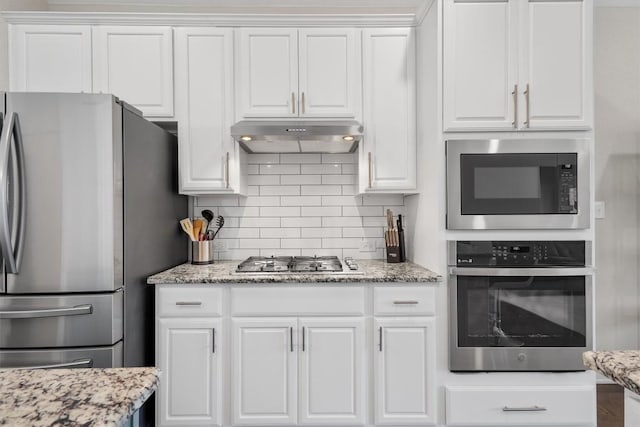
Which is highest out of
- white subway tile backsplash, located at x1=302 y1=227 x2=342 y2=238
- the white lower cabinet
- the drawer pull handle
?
white subway tile backsplash, located at x1=302 y1=227 x2=342 y2=238

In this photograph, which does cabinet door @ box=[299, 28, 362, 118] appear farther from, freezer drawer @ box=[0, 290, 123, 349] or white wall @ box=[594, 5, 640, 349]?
white wall @ box=[594, 5, 640, 349]

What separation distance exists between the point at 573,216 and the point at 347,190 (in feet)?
4.56

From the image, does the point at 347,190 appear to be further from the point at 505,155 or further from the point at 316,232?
the point at 505,155

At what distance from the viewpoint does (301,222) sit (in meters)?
2.76

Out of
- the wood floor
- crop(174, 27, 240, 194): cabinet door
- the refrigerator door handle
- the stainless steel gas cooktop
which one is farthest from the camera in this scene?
crop(174, 27, 240, 194): cabinet door

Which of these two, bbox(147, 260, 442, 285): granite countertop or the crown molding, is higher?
the crown molding

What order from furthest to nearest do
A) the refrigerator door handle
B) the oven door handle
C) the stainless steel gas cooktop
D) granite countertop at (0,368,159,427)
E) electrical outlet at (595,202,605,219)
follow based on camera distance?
electrical outlet at (595,202,605,219) → the stainless steel gas cooktop → the oven door handle → the refrigerator door handle → granite countertop at (0,368,159,427)

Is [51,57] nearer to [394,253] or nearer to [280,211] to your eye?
[280,211]

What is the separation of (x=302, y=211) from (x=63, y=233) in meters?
1.47

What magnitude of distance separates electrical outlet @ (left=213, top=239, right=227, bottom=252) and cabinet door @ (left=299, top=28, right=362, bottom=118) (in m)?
1.10

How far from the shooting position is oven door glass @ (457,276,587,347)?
79.0 inches

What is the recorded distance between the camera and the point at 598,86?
275 centimetres

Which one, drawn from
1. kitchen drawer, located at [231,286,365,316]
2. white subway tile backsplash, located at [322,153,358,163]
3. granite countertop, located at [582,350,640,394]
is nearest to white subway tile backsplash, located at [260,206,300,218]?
white subway tile backsplash, located at [322,153,358,163]

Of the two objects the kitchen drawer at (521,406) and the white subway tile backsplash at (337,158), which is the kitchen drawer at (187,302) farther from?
the kitchen drawer at (521,406)
